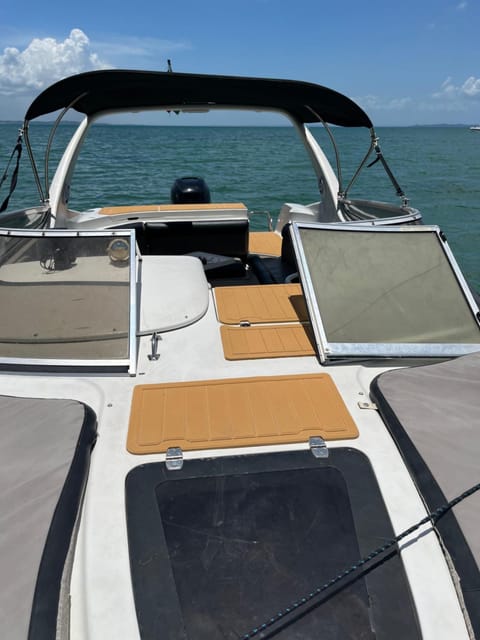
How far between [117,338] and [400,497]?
1.50m

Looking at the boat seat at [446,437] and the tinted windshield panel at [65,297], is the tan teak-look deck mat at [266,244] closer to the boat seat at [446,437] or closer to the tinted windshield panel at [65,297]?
the tinted windshield panel at [65,297]

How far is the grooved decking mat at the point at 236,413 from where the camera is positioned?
5.78 ft

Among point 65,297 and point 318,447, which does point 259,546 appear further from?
point 65,297

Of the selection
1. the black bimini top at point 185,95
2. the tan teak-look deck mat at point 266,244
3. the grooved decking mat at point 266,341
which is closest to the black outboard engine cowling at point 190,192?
the tan teak-look deck mat at point 266,244

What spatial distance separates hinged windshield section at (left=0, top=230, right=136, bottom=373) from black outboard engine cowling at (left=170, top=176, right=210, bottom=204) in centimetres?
359

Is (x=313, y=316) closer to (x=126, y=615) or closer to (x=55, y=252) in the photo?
(x=55, y=252)

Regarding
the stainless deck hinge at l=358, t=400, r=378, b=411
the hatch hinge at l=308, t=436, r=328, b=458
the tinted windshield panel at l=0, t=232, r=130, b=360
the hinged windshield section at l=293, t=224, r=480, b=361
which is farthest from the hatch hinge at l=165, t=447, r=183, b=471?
the hinged windshield section at l=293, t=224, r=480, b=361

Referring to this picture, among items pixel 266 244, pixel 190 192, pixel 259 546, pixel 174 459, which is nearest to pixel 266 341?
pixel 174 459

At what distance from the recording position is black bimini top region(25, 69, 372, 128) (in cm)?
346

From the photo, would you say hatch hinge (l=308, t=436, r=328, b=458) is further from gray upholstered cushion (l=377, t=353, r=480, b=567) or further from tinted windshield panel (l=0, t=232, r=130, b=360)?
tinted windshield panel (l=0, t=232, r=130, b=360)

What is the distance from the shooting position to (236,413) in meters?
1.91

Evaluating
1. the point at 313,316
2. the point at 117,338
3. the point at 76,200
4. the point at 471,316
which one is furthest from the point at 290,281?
the point at 76,200

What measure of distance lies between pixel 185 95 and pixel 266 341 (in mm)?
2612

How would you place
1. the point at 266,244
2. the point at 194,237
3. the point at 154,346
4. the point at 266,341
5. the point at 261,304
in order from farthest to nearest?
the point at 266,244, the point at 194,237, the point at 261,304, the point at 266,341, the point at 154,346
